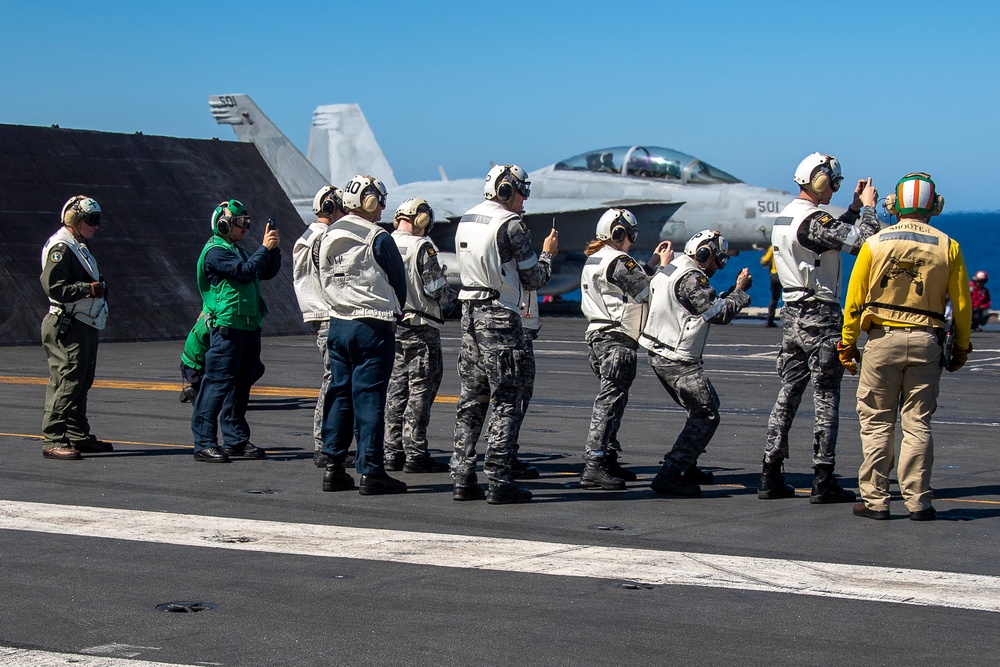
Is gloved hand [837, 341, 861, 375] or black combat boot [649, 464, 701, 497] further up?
gloved hand [837, 341, 861, 375]

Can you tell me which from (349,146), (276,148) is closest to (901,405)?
(276,148)

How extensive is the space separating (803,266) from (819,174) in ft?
2.12

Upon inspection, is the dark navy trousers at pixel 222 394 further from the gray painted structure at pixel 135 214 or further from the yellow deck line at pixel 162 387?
the gray painted structure at pixel 135 214

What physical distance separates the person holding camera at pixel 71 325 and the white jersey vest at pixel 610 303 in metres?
3.95

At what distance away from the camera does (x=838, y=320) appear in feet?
29.0

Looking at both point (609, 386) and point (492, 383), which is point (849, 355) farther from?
point (492, 383)

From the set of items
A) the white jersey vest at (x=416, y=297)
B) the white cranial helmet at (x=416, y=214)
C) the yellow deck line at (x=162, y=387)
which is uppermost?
the white cranial helmet at (x=416, y=214)

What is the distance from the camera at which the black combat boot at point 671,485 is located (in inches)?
362

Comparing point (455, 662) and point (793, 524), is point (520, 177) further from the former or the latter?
point (455, 662)

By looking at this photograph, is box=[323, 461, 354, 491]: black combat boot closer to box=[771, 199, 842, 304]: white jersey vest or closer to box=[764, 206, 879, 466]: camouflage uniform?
box=[764, 206, 879, 466]: camouflage uniform

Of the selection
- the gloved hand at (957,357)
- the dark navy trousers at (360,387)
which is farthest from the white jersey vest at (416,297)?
the gloved hand at (957,357)

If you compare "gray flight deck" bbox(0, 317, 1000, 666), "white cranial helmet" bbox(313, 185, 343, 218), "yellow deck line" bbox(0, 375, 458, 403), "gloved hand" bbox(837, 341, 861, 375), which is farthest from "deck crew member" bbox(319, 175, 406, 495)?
"yellow deck line" bbox(0, 375, 458, 403)

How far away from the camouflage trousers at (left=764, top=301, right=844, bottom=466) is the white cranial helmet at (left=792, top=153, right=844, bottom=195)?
0.81 m

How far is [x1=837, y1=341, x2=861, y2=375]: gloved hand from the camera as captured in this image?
8.43 metres
